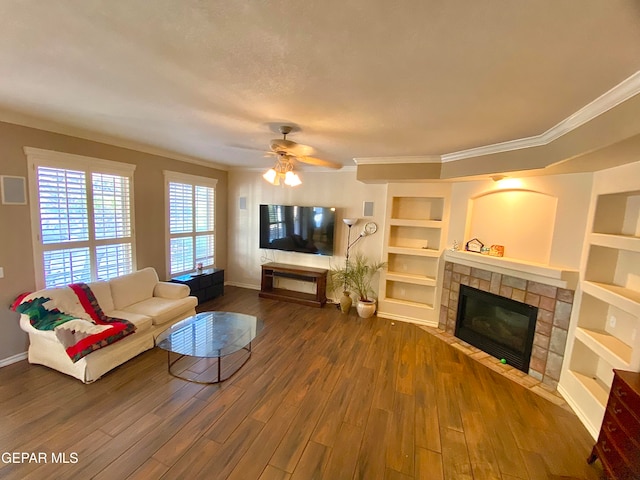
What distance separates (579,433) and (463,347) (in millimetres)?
1462

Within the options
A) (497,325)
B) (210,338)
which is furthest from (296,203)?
(497,325)

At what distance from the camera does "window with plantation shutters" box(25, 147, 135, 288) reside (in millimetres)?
3057

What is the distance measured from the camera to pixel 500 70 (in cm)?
153

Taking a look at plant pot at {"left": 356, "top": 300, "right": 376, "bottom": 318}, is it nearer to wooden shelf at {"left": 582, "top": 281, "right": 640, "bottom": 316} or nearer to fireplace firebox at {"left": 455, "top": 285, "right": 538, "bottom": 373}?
fireplace firebox at {"left": 455, "top": 285, "right": 538, "bottom": 373}

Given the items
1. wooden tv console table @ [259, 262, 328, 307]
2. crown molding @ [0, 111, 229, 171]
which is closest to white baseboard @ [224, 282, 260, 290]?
wooden tv console table @ [259, 262, 328, 307]

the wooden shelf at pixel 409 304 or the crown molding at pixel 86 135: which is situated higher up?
the crown molding at pixel 86 135

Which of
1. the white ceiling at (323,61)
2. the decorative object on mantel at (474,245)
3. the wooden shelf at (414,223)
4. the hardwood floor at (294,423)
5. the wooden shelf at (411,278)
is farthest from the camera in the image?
the wooden shelf at (411,278)

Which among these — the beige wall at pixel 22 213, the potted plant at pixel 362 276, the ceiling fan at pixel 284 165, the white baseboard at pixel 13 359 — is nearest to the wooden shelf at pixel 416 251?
the potted plant at pixel 362 276

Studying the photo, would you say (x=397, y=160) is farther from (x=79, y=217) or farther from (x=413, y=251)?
(x=79, y=217)

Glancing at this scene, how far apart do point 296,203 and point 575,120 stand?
4.17 meters

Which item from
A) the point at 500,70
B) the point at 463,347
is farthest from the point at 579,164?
the point at 463,347

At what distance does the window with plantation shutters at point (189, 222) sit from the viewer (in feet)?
15.5

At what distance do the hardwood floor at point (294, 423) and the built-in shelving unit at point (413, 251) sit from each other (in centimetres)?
137

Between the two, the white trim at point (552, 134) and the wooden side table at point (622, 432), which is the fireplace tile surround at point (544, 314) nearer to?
the wooden side table at point (622, 432)
